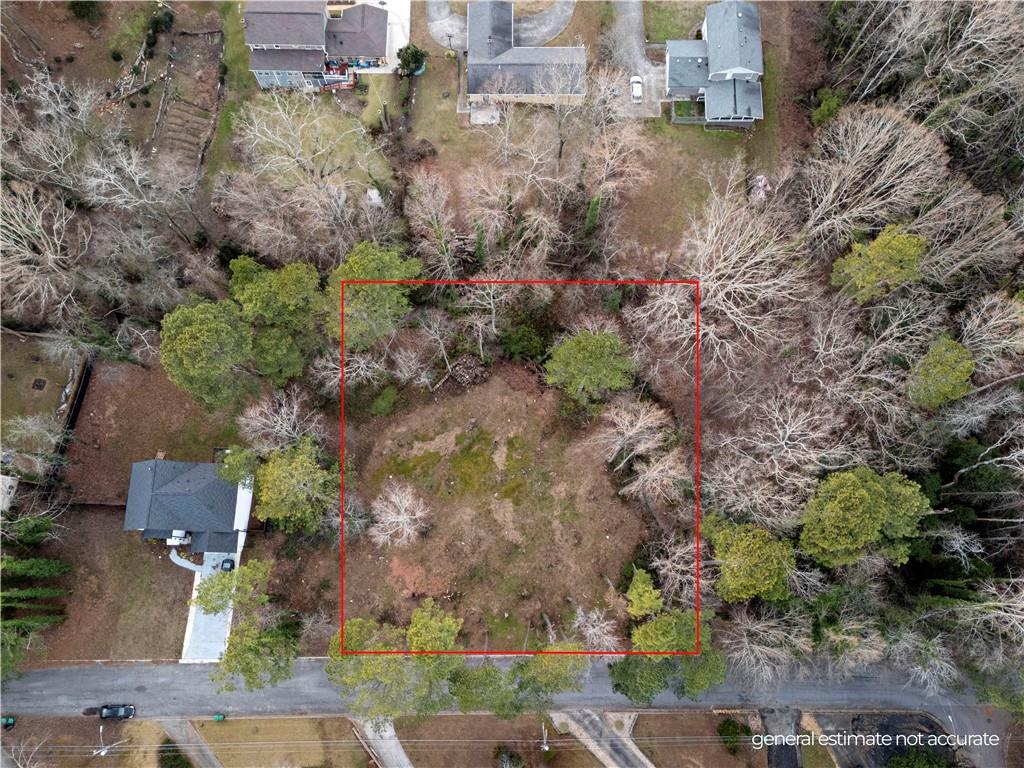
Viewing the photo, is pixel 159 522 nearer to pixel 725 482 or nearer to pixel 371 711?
pixel 371 711

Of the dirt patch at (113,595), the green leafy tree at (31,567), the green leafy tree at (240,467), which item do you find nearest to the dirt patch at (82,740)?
the dirt patch at (113,595)

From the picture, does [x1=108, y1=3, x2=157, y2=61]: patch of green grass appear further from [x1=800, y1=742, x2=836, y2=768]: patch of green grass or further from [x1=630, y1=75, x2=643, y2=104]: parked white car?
[x1=800, y1=742, x2=836, y2=768]: patch of green grass

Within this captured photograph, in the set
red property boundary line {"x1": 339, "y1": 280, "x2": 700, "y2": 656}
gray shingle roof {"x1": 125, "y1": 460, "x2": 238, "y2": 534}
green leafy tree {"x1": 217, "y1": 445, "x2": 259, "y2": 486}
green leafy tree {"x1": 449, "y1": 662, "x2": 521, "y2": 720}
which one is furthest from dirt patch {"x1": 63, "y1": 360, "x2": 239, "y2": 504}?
green leafy tree {"x1": 449, "y1": 662, "x2": 521, "y2": 720}

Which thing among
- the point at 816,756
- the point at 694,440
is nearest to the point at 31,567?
the point at 694,440

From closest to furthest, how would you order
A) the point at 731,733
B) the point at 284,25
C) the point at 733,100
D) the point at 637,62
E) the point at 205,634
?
1. the point at 731,733
2. the point at 205,634
3. the point at 733,100
4. the point at 284,25
5. the point at 637,62

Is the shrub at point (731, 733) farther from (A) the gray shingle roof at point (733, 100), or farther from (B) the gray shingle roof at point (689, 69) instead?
(B) the gray shingle roof at point (689, 69)

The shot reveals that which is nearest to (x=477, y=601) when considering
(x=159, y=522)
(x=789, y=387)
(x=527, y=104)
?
(x=159, y=522)

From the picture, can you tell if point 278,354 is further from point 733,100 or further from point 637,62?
point 733,100

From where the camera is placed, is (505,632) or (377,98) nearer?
(505,632)
